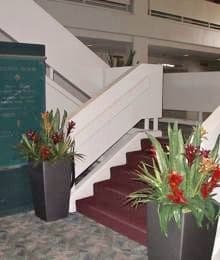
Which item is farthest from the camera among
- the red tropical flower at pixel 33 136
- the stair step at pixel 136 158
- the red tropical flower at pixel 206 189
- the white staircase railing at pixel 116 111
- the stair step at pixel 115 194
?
the stair step at pixel 136 158

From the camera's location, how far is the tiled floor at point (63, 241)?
9.50 ft

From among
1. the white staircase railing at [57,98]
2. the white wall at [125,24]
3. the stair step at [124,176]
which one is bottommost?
the stair step at [124,176]

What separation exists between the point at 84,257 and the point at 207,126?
145cm

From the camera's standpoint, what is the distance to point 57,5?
306 inches

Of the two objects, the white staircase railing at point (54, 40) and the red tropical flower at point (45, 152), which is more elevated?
the white staircase railing at point (54, 40)

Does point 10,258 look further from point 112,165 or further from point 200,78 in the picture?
point 200,78

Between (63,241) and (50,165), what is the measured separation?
31.0 inches

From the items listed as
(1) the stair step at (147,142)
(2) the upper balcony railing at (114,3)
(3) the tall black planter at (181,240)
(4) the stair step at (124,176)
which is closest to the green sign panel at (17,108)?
(4) the stair step at (124,176)

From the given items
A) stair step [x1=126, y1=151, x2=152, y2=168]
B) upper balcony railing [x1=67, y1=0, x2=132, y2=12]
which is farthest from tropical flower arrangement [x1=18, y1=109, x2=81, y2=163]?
upper balcony railing [x1=67, y1=0, x2=132, y2=12]

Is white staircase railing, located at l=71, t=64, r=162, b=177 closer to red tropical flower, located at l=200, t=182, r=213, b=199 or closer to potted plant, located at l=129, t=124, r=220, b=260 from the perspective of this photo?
Result: potted plant, located at l=129, t=124, r=220, b=260

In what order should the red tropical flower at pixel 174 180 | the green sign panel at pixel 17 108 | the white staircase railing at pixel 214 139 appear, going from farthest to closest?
1. the green sign panel at pixel 17 108
2. the white staircase railing at pixel 214 139
3. the red tropical flower at pixel 174 180

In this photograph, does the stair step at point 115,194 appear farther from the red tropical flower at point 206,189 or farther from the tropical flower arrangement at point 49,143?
the red tropical flower at point 206,189

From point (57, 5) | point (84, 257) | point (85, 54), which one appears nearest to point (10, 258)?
point (84, 257)

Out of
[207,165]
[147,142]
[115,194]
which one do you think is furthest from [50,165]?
[207,165]
